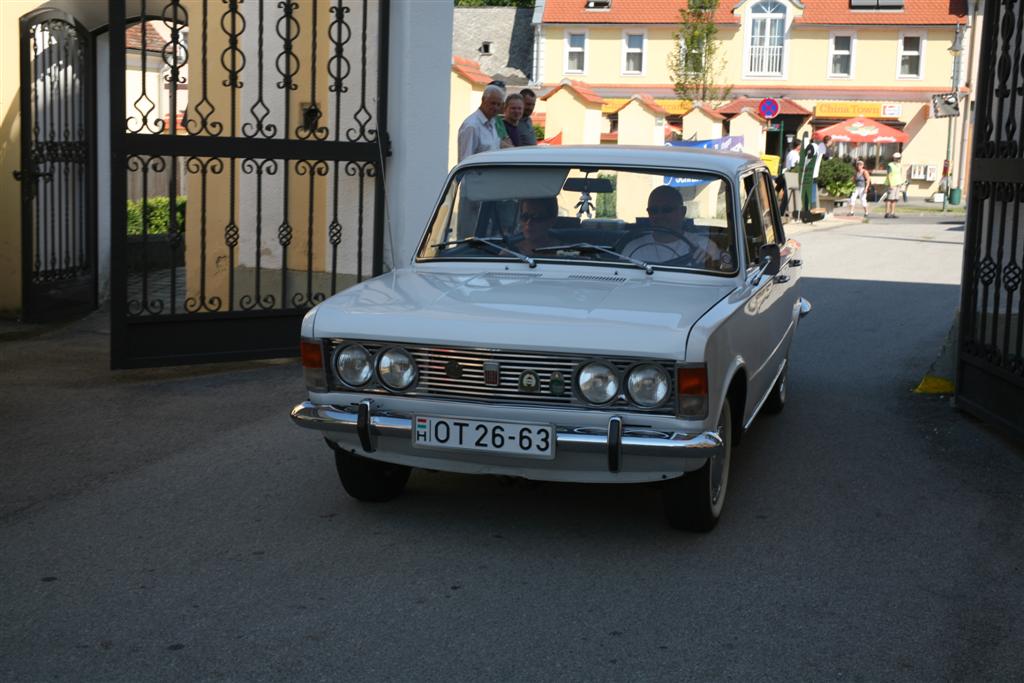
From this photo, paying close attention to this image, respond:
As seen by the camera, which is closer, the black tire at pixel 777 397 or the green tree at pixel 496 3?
the black tire at pixel 777 397

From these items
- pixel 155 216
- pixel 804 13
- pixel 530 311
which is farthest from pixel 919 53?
pixel 530 311

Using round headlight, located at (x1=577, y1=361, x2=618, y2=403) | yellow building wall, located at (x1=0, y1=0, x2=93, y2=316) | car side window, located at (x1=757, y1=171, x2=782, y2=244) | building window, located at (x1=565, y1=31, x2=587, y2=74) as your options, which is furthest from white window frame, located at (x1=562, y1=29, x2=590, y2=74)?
round headlight, located at (x1=577, y1=361, x2=618, y2=403)

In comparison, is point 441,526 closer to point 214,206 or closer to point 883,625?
point 883,625

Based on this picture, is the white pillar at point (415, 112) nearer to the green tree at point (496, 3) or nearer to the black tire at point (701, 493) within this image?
the black tire at point (701, 493)

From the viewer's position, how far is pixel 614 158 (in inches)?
264

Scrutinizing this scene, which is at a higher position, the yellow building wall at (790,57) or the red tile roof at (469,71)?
the yellow building wall at (790,57)

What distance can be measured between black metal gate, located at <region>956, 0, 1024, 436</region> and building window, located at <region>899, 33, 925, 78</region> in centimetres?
4695

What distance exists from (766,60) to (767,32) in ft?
3.81

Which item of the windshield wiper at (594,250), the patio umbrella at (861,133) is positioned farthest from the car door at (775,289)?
the patio umbrella at (861,133)

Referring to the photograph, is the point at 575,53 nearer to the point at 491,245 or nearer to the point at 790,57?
the point at 790,57

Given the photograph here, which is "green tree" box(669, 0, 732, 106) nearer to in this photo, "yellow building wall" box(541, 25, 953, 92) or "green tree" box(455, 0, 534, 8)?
"yellow building wall" box(541, 25, 953, 92)

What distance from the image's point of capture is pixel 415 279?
6.26 meters

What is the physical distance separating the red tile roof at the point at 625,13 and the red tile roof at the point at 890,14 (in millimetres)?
3155

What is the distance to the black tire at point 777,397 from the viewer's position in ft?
27.4
